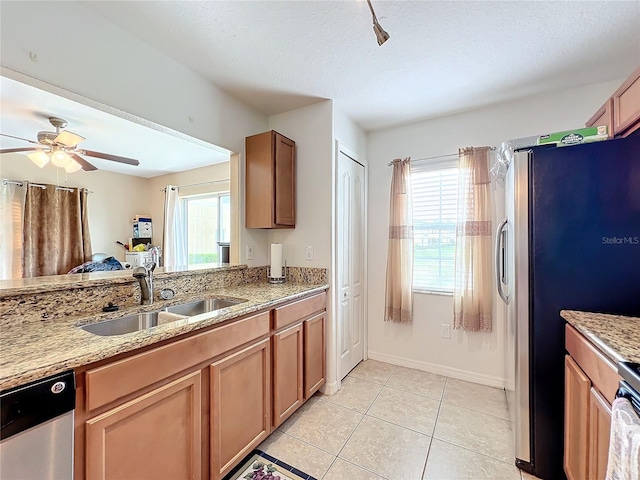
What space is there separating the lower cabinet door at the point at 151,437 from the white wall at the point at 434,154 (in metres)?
2.08

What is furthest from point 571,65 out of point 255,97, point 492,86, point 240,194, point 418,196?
point 240,194

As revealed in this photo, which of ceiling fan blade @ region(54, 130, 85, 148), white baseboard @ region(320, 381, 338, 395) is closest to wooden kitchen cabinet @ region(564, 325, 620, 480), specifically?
white baseboard @ region(320, 381, 338, 395)

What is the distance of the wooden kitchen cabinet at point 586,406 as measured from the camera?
1.00 meters

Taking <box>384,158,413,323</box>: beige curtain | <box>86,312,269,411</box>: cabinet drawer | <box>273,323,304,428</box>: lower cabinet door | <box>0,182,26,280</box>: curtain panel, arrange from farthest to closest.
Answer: <box>0,182,26,280</box>: curtain panel, <box>384,158,413,323</box>: beige curtain, <box>273,323,304,428</box>: lower cabinet door, <box>86,312,269,411</box>: cabinet drawer

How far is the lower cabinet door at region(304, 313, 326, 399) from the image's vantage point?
2.05 metres

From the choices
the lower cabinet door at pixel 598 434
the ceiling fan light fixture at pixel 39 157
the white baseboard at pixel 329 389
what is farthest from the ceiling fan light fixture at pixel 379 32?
the ceiling fan light fixture at pixel 39 157

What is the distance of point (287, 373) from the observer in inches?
73.2

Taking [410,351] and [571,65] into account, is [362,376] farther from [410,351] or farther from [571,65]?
[571,65]

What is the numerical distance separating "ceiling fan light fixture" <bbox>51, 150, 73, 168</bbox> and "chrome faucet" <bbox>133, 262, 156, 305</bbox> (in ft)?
7.90

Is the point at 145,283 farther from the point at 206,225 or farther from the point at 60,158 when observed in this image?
the point at 206,225

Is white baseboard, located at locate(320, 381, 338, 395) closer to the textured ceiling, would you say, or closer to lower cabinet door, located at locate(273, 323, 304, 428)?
lower cabinet door, located at locate(273, 323, 304, 428)

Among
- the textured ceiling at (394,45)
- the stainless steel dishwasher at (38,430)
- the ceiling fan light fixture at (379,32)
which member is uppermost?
the textured ceiling at (394,45)

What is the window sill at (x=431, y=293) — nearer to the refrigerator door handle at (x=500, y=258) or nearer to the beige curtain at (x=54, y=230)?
the refrigerator door handle at (x=500, y=258)
